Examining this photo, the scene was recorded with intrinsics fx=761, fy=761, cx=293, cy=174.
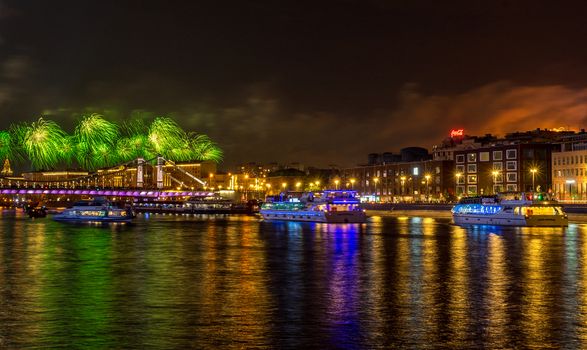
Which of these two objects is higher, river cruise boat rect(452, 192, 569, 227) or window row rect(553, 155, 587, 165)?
window row rect(553, 155, 587, 165)

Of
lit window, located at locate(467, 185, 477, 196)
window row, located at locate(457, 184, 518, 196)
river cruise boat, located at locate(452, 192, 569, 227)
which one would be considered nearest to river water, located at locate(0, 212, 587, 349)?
river cruise boat, located at locate(452, 192, 569, 227)

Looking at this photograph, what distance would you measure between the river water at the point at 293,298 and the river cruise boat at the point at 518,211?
30477mm

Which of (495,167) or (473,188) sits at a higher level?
(495,167)

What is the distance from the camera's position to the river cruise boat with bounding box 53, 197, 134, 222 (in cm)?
9888

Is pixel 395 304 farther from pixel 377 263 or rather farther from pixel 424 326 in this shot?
pixel 377 263

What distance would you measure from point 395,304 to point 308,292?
13.9ft

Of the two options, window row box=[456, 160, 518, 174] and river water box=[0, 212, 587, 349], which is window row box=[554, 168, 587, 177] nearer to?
window row box=[456, 160, 518, 174]

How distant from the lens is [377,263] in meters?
40.1

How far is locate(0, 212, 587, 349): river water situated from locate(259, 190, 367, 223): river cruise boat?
4609 cm

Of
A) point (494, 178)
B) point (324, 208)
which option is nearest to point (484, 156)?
point (494, 178)

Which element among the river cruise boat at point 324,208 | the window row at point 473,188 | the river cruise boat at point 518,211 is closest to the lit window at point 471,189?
the window row at point 473,188

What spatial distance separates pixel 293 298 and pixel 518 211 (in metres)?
57.2

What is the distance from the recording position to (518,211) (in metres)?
78.9

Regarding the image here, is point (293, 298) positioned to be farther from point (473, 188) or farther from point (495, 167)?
point (473, 188)
